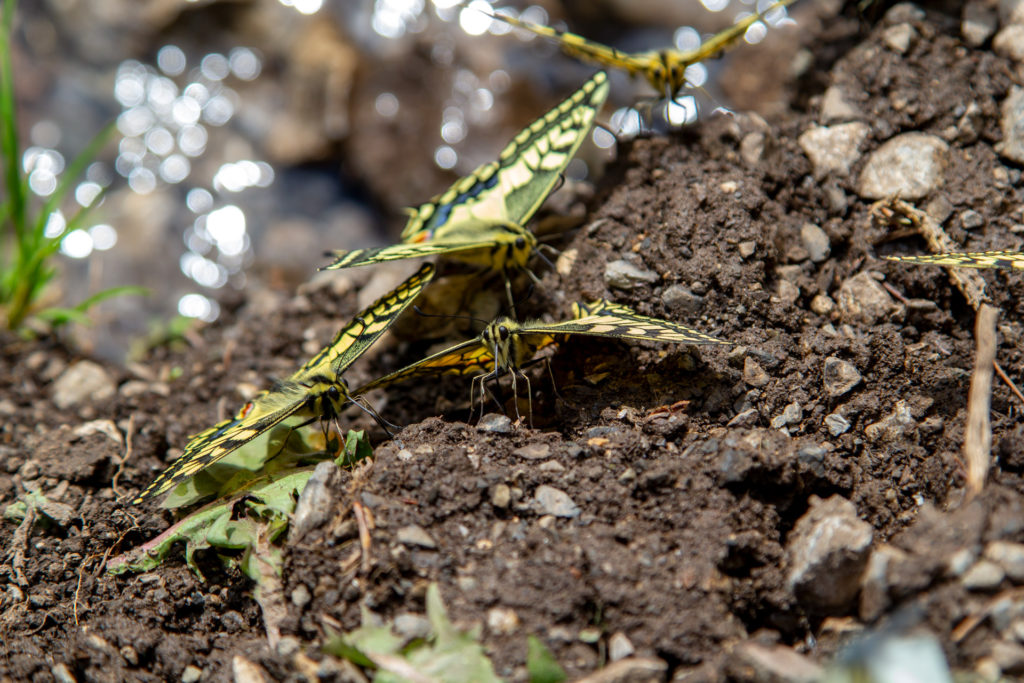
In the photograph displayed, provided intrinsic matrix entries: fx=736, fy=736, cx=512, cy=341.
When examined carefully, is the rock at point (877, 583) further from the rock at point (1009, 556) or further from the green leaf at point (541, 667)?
the green leaf at point (541, 667)

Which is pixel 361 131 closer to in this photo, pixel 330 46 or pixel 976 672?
pixel 330 46

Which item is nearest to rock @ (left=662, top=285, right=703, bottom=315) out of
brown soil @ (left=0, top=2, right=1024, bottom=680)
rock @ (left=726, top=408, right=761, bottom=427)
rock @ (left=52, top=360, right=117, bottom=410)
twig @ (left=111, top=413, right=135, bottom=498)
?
brown soil @ (left=0, top=2, right=1024, bottom=680)

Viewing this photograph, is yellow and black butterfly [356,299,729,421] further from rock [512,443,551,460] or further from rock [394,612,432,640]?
rock [394,612,432,640]

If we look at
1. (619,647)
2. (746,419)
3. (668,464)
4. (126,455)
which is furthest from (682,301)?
(126,455)

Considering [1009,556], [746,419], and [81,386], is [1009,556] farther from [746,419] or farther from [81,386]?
[81,386]

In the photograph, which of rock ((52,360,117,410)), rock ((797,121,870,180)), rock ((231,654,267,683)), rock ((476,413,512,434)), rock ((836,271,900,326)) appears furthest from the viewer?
rock ((52,360,117,410))

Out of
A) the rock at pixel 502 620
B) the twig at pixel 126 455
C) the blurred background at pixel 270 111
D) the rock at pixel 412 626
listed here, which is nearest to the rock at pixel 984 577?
the rock at pixel 502 620

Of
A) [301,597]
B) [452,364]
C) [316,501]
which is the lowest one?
[301,597]
